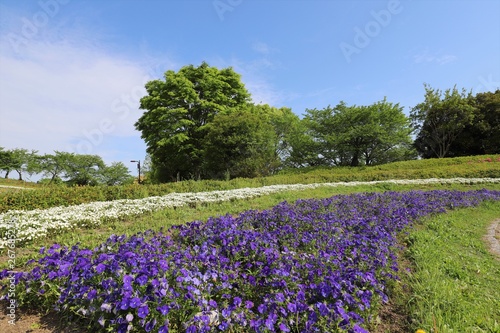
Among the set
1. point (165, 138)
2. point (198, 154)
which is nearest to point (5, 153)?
point (165, 138)

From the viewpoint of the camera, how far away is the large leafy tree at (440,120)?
2852 cm

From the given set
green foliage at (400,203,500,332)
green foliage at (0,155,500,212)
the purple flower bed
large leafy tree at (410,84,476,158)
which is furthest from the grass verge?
large leafy tree at (410,84,476,158)

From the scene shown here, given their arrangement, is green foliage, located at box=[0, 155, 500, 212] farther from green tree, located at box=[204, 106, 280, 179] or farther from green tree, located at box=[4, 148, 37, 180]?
green tree, located at box=[4, 148, 37, 180]

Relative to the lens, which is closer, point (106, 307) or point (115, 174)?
point (106, 307)

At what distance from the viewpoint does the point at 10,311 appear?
281 centimetres

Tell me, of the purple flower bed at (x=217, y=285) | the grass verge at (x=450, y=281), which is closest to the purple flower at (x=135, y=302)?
the purple flower bed at (x=217, y=285)

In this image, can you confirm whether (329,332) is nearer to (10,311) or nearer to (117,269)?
(117,269)

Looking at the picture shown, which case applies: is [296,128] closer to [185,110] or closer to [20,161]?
[185,110]

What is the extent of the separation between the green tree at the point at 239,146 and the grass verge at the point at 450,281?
14.4 meters

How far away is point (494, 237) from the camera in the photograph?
6473 mm

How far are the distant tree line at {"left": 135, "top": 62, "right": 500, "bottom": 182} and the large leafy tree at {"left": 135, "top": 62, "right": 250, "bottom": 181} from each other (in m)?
0.09

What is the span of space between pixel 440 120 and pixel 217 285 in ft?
116

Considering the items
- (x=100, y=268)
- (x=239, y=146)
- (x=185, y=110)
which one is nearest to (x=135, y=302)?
(x=100, y=268)

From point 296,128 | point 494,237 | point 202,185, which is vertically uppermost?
point 296,128
